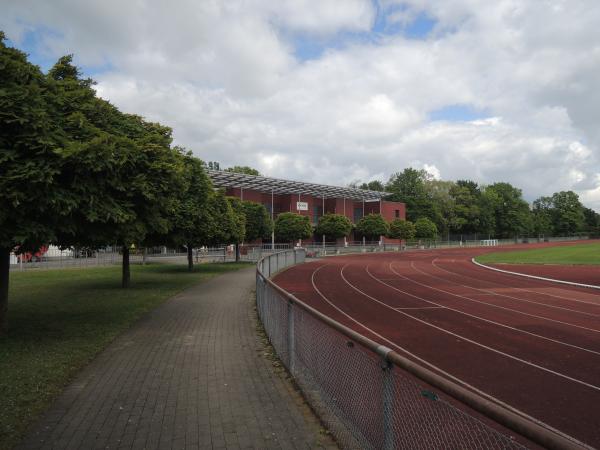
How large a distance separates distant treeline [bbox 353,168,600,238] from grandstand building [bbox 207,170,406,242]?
8.55 m

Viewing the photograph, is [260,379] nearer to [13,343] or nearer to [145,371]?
[145,371]

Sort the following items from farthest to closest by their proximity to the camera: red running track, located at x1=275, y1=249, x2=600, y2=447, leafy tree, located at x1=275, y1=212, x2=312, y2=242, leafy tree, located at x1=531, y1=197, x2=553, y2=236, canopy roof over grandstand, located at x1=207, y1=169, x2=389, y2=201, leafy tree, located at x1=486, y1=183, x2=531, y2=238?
leafy tree, located at x1=531, y1=197, x2=553, y2=236, leafy tree, located at x1=486, y1=183, x2=531, y2=238, canopy roof over grandstand, located at x1=207, y1=169, x2=389, y2=201, leafy tree, located at x1=275, y1=212, x2=312, y2=242, red running track, located at x1=275, y1=249, x2=600, y2=447

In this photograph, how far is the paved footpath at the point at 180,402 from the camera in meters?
4.47

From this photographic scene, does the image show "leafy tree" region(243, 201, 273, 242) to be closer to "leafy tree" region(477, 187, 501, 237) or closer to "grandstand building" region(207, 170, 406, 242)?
"grandstand building" region(207, 170, 406, 242)

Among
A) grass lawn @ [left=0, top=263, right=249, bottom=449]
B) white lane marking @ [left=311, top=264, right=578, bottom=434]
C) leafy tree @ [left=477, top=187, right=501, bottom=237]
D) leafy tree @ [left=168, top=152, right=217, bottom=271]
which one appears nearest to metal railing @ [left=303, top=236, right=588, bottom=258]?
leafy tree @ [left=477, top=187, right=501, bottom=237]

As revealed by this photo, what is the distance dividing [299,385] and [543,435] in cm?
436

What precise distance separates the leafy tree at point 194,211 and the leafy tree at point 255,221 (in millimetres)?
17422

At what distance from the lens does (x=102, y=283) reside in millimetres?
19547

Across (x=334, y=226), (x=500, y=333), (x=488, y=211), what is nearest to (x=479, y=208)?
(x=488, y=211)

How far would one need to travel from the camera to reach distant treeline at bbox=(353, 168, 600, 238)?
96.8 metres

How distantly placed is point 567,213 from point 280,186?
10512 cm

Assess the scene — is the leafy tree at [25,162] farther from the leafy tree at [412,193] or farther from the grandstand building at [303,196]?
the leafy tree at [412,193]

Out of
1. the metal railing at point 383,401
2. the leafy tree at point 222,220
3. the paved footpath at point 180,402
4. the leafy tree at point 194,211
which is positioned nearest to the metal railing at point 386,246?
the leafy tree at point 222,220

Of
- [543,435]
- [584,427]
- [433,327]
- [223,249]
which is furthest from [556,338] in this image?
[223,249]
